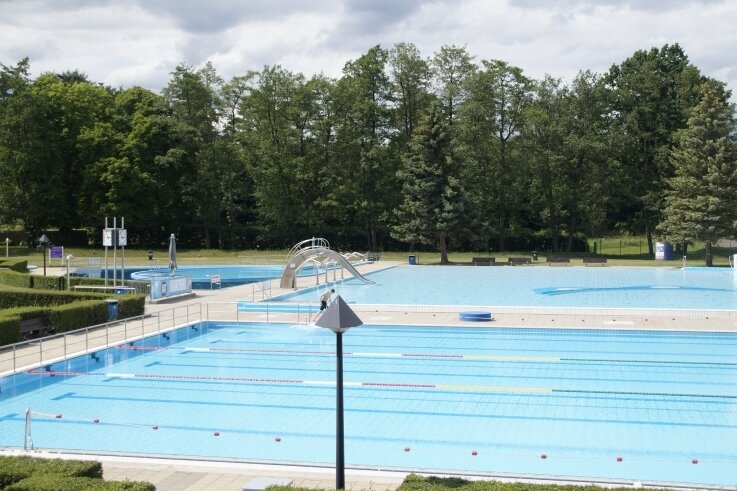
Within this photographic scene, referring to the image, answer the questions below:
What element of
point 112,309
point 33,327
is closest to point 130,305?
point 112,309

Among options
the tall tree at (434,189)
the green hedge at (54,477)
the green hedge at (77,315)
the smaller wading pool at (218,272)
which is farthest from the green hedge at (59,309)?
the tall tree at (434,189)

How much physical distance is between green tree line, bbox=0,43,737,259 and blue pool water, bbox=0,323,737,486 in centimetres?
2868

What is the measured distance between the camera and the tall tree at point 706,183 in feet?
126

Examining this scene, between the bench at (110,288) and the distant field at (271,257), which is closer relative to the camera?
the bench at (110,288)

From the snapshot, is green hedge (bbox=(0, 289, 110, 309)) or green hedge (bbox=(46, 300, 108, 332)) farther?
green hedge (bbox=(0, 289, 110, 309))

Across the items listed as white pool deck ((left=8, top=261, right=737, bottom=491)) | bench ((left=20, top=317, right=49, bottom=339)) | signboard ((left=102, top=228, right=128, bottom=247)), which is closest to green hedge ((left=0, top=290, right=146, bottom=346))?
bench ((left=20, top=317, right=49, bottom=339))

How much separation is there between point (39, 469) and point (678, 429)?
30.7 feet

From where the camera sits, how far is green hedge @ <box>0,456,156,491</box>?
239 inches

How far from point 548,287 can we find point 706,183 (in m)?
15.7

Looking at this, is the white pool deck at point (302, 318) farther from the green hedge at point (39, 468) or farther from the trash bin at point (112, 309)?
the trash bin at point (112, 309)

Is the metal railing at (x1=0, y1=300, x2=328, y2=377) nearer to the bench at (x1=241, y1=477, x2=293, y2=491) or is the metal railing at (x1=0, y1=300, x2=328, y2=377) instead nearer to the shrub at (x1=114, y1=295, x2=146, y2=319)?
the shrub at (x1=114, y1=295, x2=146, y2=319)

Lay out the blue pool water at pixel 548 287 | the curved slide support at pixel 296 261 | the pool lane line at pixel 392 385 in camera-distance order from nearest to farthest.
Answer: the pool lane line at pixel 392 385, the blue pool water at pixel 548 287, the curved slide support at pixel 296 261

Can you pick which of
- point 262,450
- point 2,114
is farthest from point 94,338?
point 2,114

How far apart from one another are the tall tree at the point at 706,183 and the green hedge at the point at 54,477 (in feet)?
125
